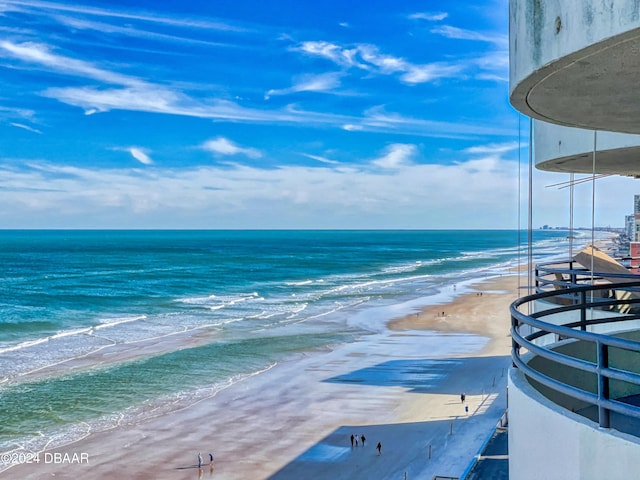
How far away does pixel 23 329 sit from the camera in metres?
41.7

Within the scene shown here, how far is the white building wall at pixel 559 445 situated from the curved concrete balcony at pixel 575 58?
58.8 inches

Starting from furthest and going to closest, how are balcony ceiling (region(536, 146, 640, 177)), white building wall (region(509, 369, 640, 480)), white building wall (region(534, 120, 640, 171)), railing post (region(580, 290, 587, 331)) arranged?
balcony ceiling (region(536, 146, 640, 177))
white building wall (region(534, 120, 640, 171))
railing post (region(580, 290, 587, 331))
white building wall (region(509, 369, 640, 480))

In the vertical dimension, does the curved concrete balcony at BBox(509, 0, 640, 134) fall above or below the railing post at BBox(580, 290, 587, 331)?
above

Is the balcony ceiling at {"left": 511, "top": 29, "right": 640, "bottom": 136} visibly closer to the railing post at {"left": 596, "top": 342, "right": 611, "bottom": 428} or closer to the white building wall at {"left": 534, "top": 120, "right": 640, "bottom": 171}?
the railing post at {"left": 596, "top": 342, "right": 611, "bottom": 428}

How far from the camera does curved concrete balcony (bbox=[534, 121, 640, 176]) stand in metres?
7.28

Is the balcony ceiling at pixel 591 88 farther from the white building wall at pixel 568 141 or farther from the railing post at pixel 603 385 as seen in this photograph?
the white building wall at pixel 568 141

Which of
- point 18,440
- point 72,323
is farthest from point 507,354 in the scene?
point 72,323

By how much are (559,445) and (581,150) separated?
594 centimetres

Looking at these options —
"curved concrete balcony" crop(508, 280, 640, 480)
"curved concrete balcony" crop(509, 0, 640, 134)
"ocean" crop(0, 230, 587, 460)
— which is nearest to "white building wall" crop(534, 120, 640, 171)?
"curved concrete balcony" crop(509, 0, 640, 134)

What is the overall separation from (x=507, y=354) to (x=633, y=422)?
3111 cm

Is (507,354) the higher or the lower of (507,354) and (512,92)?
the lower

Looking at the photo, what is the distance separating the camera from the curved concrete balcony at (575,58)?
2.43 metres

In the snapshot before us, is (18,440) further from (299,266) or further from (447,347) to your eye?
(299,266)

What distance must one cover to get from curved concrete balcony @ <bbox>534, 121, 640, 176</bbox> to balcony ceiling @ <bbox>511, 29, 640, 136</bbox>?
3376 millimetres
